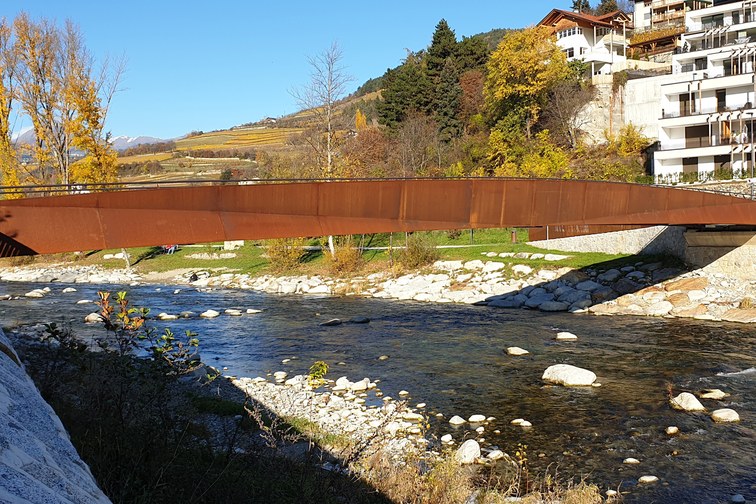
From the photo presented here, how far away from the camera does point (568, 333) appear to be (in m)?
24.1

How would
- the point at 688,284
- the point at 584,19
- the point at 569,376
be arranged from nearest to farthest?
the point at 569,376, the point at 688,284, the point at 584,19

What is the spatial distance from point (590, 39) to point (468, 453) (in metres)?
64.9

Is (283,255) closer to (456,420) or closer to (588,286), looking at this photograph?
(588,286)

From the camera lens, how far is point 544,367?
19.7 metres

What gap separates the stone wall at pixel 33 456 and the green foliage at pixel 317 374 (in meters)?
13.0

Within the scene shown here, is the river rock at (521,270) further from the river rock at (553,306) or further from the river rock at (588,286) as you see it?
the river rock at (553,306)

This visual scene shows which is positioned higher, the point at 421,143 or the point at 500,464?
the point at 421,143

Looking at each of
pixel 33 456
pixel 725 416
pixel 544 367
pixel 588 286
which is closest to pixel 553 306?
pixel 588 286

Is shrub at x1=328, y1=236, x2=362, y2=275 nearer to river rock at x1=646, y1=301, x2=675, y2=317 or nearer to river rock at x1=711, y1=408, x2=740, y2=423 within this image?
river rock at x1=646, y1=301, x2=675, y2=317

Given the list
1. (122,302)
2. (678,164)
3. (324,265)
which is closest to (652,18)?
(678,164)

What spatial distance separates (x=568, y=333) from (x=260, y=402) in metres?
12.7

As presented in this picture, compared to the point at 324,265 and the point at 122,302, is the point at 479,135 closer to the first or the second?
the point at 324,265

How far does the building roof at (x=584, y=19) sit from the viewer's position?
67.6m

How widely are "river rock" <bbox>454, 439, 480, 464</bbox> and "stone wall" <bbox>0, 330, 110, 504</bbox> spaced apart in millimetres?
8748
